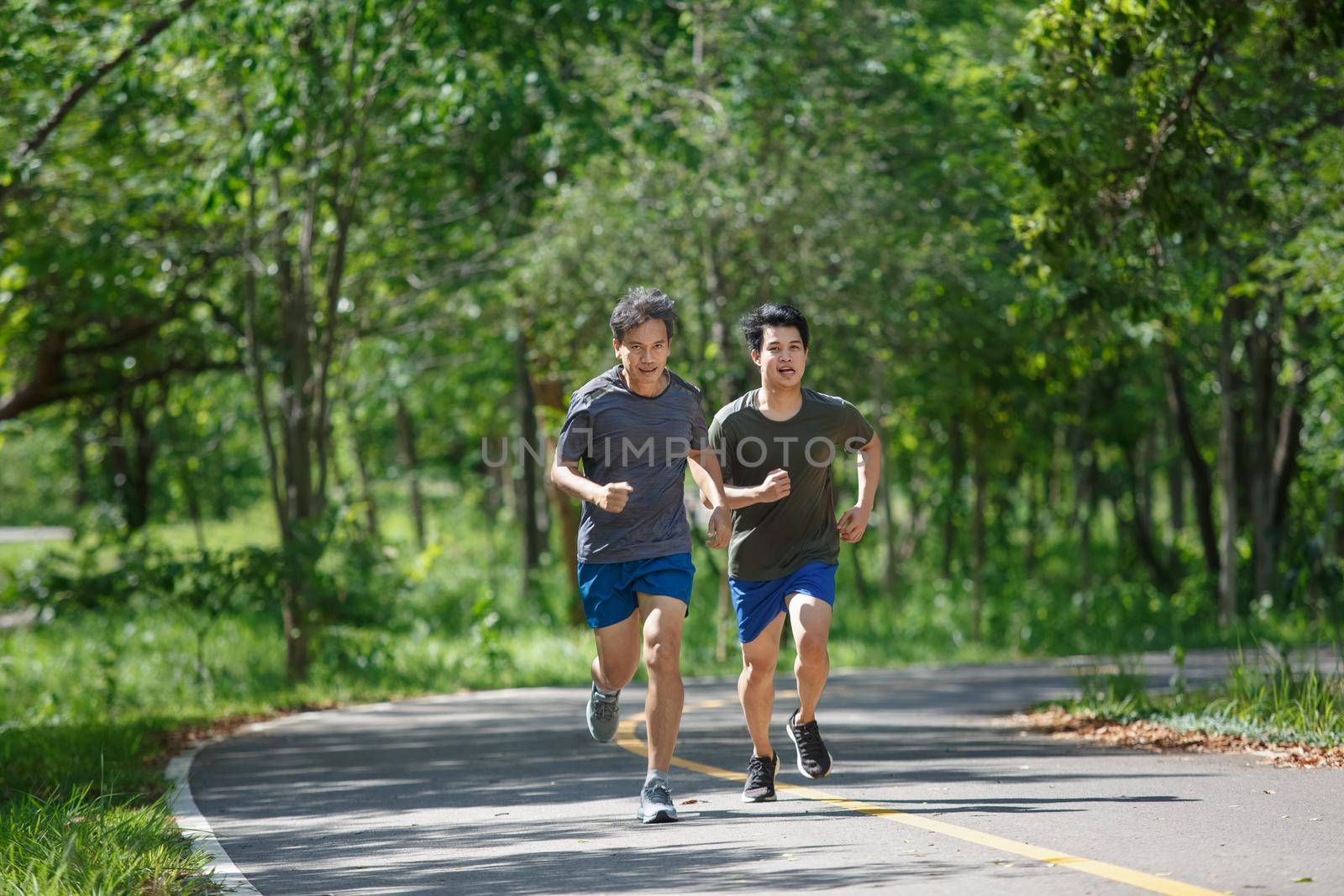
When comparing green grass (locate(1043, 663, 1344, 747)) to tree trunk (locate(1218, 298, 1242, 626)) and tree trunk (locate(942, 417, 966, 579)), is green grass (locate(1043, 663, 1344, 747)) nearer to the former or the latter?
tree trunk (locate(1218, 298, 1242, 626))

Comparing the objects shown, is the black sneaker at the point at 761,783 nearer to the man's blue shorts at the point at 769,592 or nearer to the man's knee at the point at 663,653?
the man's blue shorts at the point at 769,592

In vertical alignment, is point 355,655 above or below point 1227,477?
below

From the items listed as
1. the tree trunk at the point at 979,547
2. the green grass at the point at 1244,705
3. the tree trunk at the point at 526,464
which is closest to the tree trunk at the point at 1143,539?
the tree trunk at the point at 979,547

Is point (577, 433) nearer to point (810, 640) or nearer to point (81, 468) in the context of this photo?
point (810, 640)

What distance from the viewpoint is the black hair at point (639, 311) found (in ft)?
22.0

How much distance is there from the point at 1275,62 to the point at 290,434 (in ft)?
31.0

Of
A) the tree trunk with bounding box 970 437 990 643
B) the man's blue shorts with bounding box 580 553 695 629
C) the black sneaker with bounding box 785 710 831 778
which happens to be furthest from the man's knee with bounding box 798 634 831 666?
the tree trunk with bounding box 970 437 990 643

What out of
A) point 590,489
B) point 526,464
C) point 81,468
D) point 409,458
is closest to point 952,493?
point 526,464

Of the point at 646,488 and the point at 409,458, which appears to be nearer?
the point at 646,488

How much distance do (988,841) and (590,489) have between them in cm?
206

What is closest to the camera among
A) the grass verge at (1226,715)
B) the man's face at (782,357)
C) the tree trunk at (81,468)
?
the man's face at (782,357)

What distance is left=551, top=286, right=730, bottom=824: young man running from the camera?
6.69 meters

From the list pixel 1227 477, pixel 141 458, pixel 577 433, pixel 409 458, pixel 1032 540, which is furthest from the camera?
pixel 409 458

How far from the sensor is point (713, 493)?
6.78m
